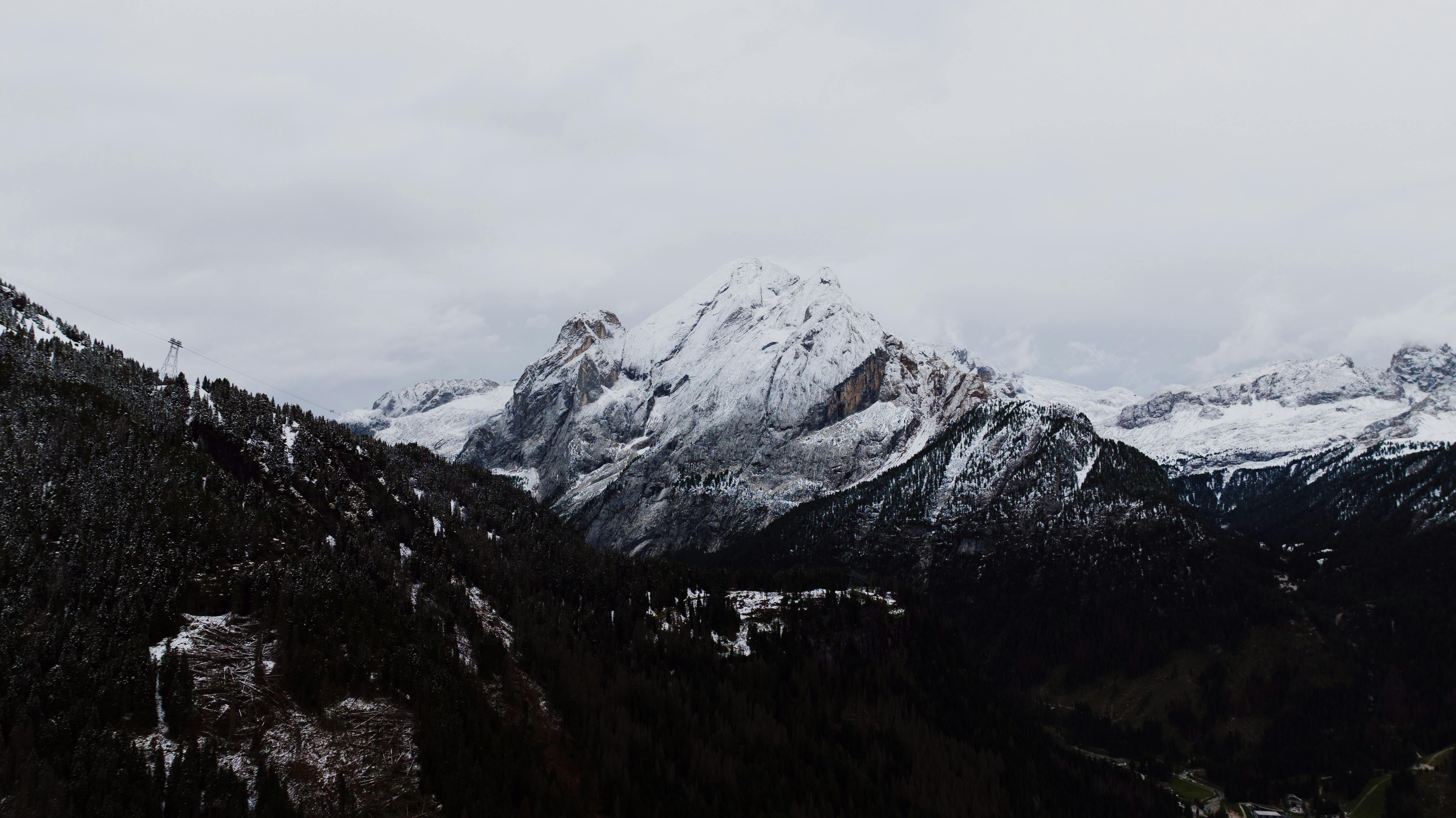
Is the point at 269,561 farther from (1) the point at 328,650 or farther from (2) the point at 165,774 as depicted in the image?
(2) the point at 165,774

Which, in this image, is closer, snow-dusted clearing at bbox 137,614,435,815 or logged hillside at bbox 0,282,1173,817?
logged hillside at bbox 0,282,1173,817

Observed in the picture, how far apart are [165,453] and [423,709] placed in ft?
242

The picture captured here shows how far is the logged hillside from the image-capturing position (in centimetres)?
10812

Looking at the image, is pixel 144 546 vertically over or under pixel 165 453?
under

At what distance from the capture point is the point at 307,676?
417 ft

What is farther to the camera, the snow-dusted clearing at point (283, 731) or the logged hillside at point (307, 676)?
the snow-dusted clearing at point (283, 731)

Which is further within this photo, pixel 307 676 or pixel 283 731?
pixel 307 676

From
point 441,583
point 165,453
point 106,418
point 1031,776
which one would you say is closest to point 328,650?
point 441,583

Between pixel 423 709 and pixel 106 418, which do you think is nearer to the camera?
pixel 423 709

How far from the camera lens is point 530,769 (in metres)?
137

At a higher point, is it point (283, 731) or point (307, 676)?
point (307, 676)

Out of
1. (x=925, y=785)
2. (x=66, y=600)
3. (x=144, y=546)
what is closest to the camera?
(x=66, y=600)

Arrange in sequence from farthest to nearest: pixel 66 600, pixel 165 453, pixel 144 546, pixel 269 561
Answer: pixel 165 453 → pixel 269 561 → pixel 144 546 → pixel 66 600

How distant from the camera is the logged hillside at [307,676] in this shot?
108 meters
